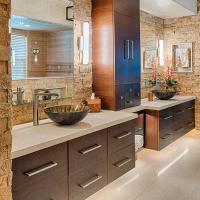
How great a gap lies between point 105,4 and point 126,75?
956mm

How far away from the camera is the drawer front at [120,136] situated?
268 cm

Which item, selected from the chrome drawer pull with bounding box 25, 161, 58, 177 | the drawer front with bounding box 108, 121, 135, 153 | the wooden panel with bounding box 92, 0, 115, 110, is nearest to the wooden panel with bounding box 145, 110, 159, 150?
the wooden panel with bounding box 92, 0, 115, 110

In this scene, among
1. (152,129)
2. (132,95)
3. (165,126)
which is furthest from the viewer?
(165,126)

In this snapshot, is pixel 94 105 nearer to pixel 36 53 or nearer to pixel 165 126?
pixel 36 53

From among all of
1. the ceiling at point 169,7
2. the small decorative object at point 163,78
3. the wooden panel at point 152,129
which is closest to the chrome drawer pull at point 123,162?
the wooden panel at point 152,129

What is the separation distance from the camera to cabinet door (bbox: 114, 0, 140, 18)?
3279 mm

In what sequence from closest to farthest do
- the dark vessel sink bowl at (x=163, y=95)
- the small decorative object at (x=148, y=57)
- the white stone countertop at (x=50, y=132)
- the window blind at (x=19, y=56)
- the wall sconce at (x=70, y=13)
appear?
1. the white stone countertop at (x=50, y=132)
2. the window blind at (x=19, y=56)
3. the wall sconce at (x=70, y=13)
4. the dark vessel sink bowl at (x=163, y=95)
5. the small decorative object at (x=148, y=57)

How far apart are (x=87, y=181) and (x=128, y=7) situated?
2322 millimetres

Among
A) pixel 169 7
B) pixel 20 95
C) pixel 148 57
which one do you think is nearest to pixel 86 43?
pixel 20 95

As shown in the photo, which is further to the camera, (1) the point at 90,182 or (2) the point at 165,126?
(2) the point at 165,126

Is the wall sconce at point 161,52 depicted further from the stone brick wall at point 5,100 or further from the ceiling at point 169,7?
the stone brick wall at point 5,100

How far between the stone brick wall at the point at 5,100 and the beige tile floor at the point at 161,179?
165 centimetres

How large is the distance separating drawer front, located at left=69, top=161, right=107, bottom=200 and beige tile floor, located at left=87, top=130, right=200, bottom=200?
222mm

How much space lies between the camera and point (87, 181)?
7.82ft
